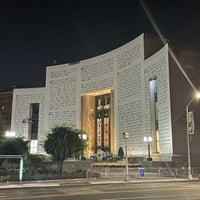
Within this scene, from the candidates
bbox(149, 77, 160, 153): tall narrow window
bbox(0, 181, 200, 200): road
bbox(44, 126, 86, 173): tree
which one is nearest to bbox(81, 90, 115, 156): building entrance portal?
bbox(149, 77, 160, 153): tall narrow window

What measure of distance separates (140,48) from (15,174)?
145 feet

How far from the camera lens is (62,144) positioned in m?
39.6

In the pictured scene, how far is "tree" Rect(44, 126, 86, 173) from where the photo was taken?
1549 inches

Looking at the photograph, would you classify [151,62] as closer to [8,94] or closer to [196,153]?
[196,153]

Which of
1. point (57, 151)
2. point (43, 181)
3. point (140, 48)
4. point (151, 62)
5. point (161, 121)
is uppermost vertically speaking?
point (140, 48)

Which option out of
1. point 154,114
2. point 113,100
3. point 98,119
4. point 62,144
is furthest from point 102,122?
point 62,144

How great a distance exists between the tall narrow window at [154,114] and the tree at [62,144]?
81.3 feet

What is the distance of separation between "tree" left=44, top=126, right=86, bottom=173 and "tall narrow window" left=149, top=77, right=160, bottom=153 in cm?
2477

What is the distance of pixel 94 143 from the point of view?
88.2 meters

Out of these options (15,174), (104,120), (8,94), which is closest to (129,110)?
(104,120)

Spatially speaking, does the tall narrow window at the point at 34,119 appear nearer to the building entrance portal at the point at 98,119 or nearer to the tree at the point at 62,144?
the building entrance portal at the point at 98,119

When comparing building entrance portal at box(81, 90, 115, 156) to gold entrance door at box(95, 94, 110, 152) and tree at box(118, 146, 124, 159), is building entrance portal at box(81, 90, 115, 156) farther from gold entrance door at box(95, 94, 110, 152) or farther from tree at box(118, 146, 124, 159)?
tree at box(118, 146, 124, 159)

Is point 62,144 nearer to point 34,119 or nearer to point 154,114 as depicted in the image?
point 154,114

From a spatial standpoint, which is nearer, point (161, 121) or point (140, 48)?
point (161, 121)
